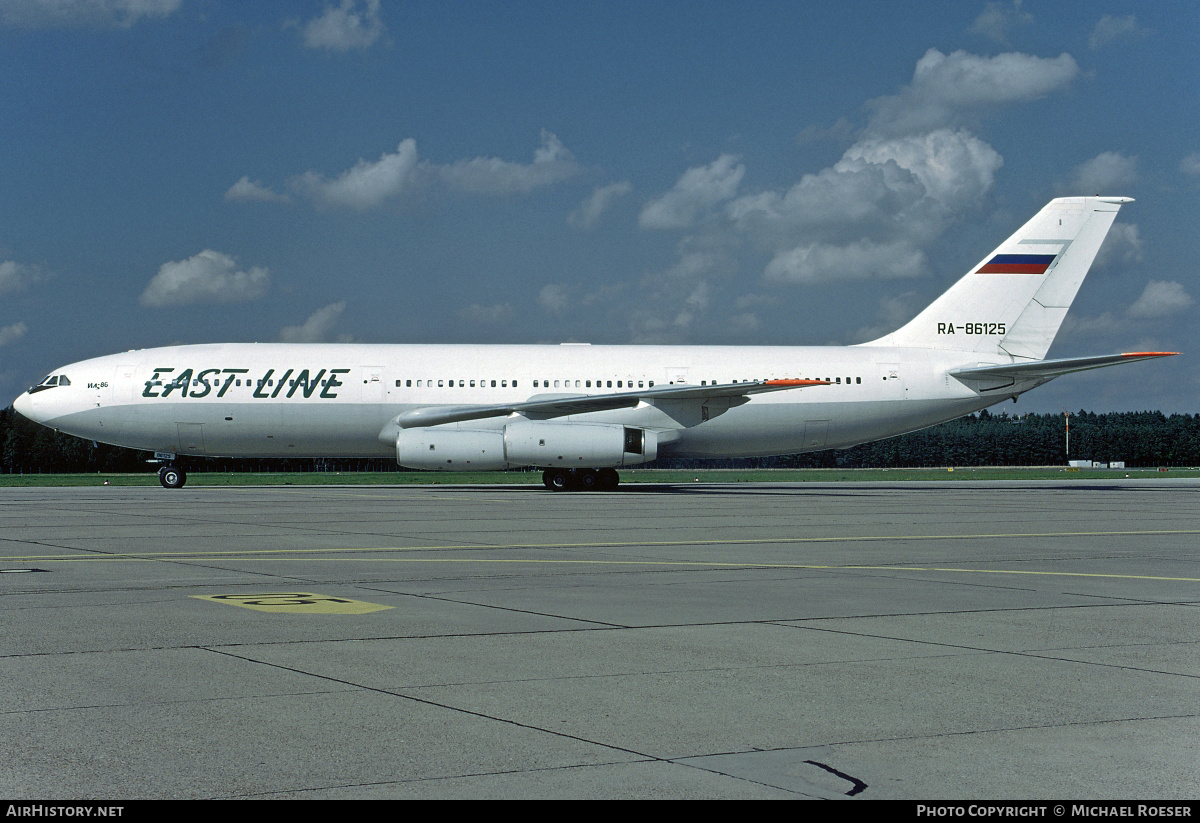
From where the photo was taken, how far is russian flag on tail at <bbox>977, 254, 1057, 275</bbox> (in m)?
36.8

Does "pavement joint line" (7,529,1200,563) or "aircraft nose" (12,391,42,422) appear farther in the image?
"aircraft nose" (12,391,42,422)

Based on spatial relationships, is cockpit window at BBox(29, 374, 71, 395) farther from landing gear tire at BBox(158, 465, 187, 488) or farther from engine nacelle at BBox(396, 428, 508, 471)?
engine nacelle at BBox(396, 428, 508, 471)

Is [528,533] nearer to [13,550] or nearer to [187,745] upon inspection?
[13,550]

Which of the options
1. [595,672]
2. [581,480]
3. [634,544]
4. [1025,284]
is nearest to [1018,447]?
[1025,284]

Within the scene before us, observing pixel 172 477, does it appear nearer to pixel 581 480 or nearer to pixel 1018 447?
pixel 581 480

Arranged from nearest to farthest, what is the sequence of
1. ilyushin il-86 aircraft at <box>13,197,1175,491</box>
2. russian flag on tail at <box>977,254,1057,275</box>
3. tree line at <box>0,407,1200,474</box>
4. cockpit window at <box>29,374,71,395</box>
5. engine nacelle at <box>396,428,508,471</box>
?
engine nacelle at <box>396,428,508,471</box>
ilyushin il-86 aircraft at <box>13,197,1175,491</box>
cockpit window at <box>29,374,71,395</box>
russian flag on tail at <box>977,254,1057,275</box>
tree line at <box>0,407,1200,474</box>

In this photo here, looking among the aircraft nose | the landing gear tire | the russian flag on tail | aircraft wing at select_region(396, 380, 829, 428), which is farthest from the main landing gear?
the aircraft nose

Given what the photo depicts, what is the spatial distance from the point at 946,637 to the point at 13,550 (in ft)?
38.7

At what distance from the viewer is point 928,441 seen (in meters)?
128

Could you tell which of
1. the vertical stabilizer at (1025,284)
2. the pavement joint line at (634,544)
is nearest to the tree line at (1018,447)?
the vertical stabilizer at (1025,284)

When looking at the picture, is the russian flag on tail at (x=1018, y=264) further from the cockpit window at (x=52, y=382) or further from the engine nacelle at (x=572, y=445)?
the cockpit window at (x=52, y=382)

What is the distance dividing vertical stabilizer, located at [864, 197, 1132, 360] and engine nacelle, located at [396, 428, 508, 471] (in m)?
14.7

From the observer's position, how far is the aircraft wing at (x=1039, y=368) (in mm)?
33000

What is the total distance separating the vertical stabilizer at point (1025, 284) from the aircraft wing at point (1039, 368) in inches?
54.5
